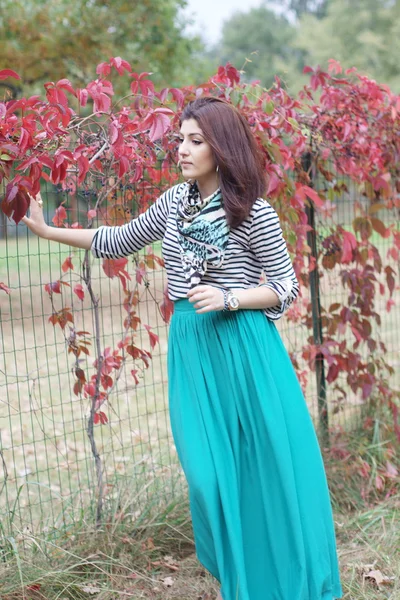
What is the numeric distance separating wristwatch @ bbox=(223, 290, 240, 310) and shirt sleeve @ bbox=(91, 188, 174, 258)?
0.45 m

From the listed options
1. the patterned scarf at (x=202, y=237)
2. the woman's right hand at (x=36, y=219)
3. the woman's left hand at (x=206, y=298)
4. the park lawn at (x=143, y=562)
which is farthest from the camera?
the park lawn at (x=143, y=562)

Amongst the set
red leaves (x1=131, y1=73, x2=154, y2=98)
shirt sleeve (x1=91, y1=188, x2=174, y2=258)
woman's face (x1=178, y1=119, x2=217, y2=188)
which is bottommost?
shirt sleeve (x1=91, y1=188, x2=174, y2=258)

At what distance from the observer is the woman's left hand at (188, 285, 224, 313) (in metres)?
2.23

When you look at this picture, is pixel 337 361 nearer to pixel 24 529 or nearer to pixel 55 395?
pixel 24 529

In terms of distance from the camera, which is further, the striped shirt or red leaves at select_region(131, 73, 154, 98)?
red leaves at select_region(131, 73, 154, 98)

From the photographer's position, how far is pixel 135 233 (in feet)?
8.67

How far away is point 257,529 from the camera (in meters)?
2.49

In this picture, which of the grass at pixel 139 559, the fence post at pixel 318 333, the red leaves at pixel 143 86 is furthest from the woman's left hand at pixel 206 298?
the fence post at pixel 318 333

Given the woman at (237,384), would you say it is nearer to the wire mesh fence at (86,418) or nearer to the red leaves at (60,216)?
the red leaves at (60,216)

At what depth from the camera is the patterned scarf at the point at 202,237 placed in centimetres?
234

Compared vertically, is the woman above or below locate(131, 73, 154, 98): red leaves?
below

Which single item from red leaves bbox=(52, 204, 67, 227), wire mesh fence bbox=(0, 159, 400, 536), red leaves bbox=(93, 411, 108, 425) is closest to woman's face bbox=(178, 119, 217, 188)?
wire mesh fence bbox=(0, 159, 400, 536)

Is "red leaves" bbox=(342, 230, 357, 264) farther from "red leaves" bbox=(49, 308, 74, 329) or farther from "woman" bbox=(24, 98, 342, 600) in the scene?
"red leaves" bbox=(49, 308, 74, 329)

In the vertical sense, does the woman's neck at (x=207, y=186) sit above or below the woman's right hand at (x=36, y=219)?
above
